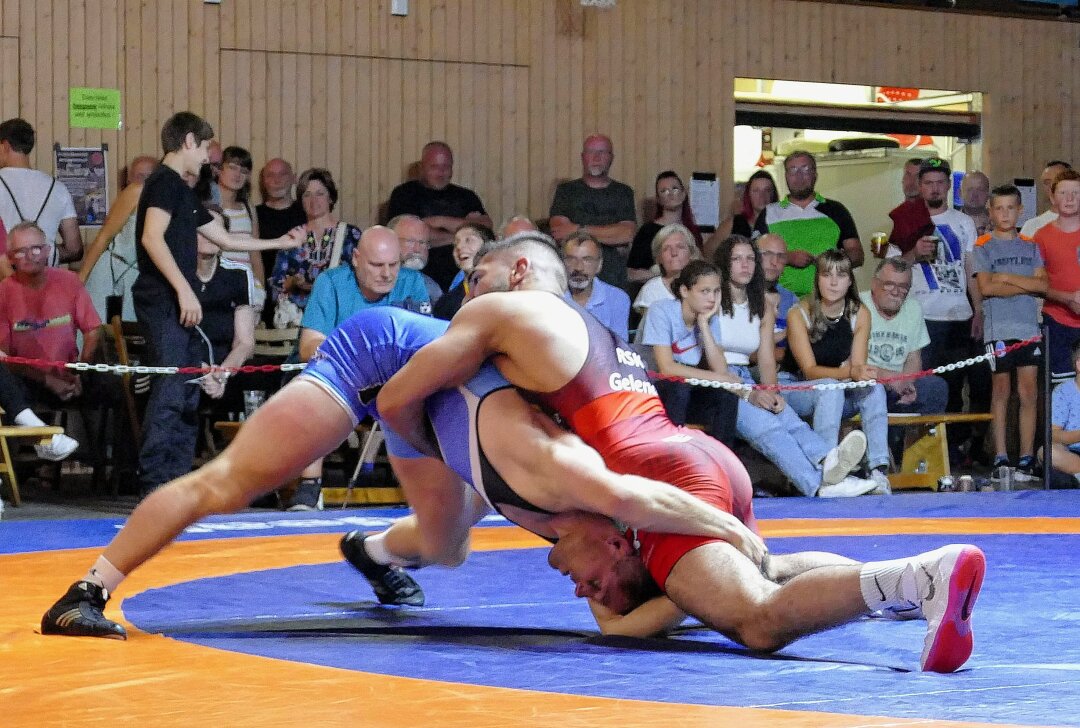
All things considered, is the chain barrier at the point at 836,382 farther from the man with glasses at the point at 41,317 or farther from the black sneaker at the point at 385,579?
the black sneaker at the point at 385,579

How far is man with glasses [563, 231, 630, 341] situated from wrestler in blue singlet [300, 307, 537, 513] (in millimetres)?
3634

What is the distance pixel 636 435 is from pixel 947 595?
0.85 m

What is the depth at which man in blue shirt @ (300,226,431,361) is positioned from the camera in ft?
21.4

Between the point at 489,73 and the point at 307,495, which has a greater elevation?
the point at 489,73

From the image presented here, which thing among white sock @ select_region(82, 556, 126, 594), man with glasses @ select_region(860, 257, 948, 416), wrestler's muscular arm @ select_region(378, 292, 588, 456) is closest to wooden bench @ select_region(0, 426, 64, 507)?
white sock @ select_region(82, 556, 126, 594)

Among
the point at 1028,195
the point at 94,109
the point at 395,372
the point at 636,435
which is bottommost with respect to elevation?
the point at 636,435

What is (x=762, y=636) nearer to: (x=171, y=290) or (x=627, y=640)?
(x=627, y=640)

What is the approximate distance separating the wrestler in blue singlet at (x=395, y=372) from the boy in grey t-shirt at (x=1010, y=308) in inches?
201

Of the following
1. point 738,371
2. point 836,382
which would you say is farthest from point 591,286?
point 836,382

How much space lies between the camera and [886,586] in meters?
2.92

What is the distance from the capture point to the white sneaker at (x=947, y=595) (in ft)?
9.25

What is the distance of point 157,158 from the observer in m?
9.30

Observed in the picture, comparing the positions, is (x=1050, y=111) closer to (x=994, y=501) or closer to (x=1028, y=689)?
(x=994, y=501)

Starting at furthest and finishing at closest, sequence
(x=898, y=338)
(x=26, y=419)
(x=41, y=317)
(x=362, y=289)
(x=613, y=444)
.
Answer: (x=898, y=338) → (x=41, y=317) → (x=26, y=419) → (x=362, y=289) → (x=613, y=444)
